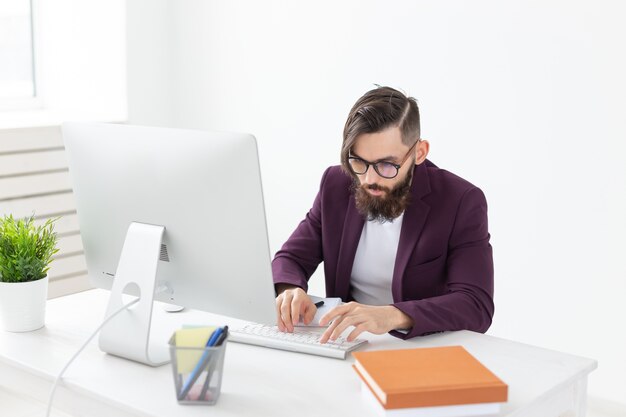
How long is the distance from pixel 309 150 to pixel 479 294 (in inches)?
71.9

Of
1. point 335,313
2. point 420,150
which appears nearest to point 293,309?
point 335,313

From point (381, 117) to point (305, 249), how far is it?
48cm

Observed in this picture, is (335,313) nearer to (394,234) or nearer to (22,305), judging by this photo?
(394,234)

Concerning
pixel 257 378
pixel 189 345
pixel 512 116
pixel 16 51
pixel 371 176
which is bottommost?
pixel 257 378

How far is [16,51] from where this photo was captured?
4172 millimetres

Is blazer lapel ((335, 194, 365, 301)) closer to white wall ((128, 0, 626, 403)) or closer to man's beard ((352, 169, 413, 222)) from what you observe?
man's beard ((352, 169, 413, 222))

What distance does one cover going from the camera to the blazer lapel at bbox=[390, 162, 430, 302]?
2256 mm

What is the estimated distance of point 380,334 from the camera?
1942 mm

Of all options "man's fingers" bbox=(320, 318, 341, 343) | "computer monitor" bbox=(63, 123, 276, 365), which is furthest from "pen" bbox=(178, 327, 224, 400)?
"man's fingers" bbox=(320, 318, 341, 343)

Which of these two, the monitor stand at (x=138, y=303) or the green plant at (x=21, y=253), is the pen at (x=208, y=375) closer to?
the monitor stand at (x=138, y=303)

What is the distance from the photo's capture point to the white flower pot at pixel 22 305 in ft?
6.51

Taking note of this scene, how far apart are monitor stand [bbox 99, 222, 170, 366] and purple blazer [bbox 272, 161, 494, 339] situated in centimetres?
50

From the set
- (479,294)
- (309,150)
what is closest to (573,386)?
(479,294)

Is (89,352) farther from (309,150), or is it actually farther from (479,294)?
(309,150)
